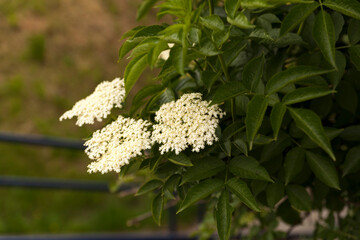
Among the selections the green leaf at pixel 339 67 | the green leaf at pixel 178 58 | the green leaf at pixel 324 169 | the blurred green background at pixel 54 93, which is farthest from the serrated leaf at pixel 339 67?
the blurred green background at pixel 54 93

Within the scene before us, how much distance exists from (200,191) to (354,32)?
28 cm

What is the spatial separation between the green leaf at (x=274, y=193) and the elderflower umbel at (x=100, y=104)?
234mm

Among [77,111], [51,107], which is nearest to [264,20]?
[77,111]

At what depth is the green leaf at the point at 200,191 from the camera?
1.58 ft

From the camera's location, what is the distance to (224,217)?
50cm

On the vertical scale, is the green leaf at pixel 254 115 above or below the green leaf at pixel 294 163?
above

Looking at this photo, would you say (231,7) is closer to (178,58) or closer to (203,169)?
(178,58)

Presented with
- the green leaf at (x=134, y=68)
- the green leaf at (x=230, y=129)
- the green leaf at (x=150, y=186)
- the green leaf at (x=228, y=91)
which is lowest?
the green leaf at (x=230, y=129)

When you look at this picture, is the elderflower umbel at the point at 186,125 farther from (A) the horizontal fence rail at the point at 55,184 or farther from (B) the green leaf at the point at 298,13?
(A) the horizontal fence rail at the point at 55,184

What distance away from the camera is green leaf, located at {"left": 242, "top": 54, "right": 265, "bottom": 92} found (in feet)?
1.61

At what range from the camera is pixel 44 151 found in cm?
307

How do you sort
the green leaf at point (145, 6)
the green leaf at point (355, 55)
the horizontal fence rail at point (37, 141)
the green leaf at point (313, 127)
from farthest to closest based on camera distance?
the horizontal fence rail at point (37, 141) < the green leaf at point (145, 6) < the green leaf at point (355, 55) < the green leaf at point (313, 127)

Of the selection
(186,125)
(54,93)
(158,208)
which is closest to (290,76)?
(186,125)

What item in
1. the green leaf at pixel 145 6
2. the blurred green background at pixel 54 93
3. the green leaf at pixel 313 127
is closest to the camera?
the green leaf at pixel 313 127
